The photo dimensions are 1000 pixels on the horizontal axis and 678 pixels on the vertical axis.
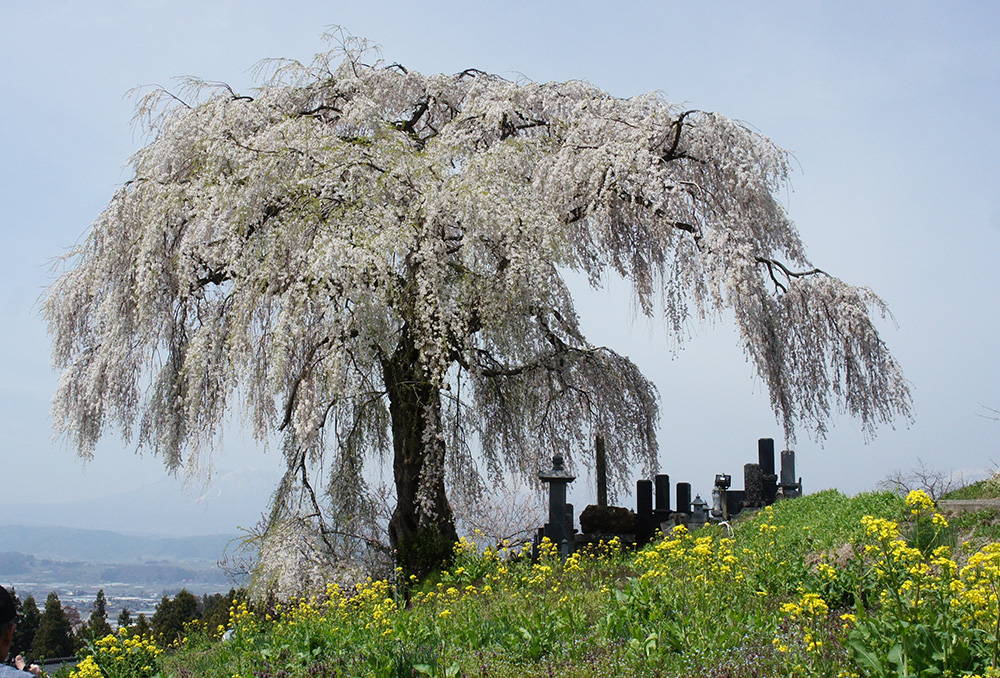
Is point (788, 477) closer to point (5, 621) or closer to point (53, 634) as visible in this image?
point (5, 621)

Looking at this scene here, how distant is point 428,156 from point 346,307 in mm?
2465

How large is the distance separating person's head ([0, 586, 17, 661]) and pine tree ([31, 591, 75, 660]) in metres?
19.8

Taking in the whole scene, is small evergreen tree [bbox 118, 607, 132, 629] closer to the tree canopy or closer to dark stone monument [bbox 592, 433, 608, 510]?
the tree canopy

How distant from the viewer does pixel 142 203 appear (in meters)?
12.1

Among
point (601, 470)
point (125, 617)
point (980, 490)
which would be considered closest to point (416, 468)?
point (601, 470)

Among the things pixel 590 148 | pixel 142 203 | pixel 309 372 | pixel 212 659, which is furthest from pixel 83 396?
pixel 590 148

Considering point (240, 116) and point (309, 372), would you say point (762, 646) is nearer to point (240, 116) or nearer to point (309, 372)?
point (309, 372)

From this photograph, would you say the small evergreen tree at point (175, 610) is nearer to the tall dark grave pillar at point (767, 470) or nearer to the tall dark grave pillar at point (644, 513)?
the tall dark grave pillar at point (644, 513)

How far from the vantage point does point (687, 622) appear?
5.34m

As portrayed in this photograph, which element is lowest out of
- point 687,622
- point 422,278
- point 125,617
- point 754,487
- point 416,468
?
point 125,617

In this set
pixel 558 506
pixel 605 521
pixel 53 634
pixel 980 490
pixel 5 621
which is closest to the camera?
pixel 5 621

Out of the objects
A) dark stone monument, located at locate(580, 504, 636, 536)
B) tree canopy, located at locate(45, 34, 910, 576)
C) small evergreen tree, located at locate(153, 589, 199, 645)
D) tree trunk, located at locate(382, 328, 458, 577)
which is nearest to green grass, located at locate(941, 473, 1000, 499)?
tree canopy, located at locate(45, 34, 910, 576)

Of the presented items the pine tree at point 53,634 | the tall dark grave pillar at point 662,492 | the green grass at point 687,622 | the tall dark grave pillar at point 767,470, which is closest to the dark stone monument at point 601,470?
the tall dark grave pillar at point 662,492

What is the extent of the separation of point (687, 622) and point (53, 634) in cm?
2099
